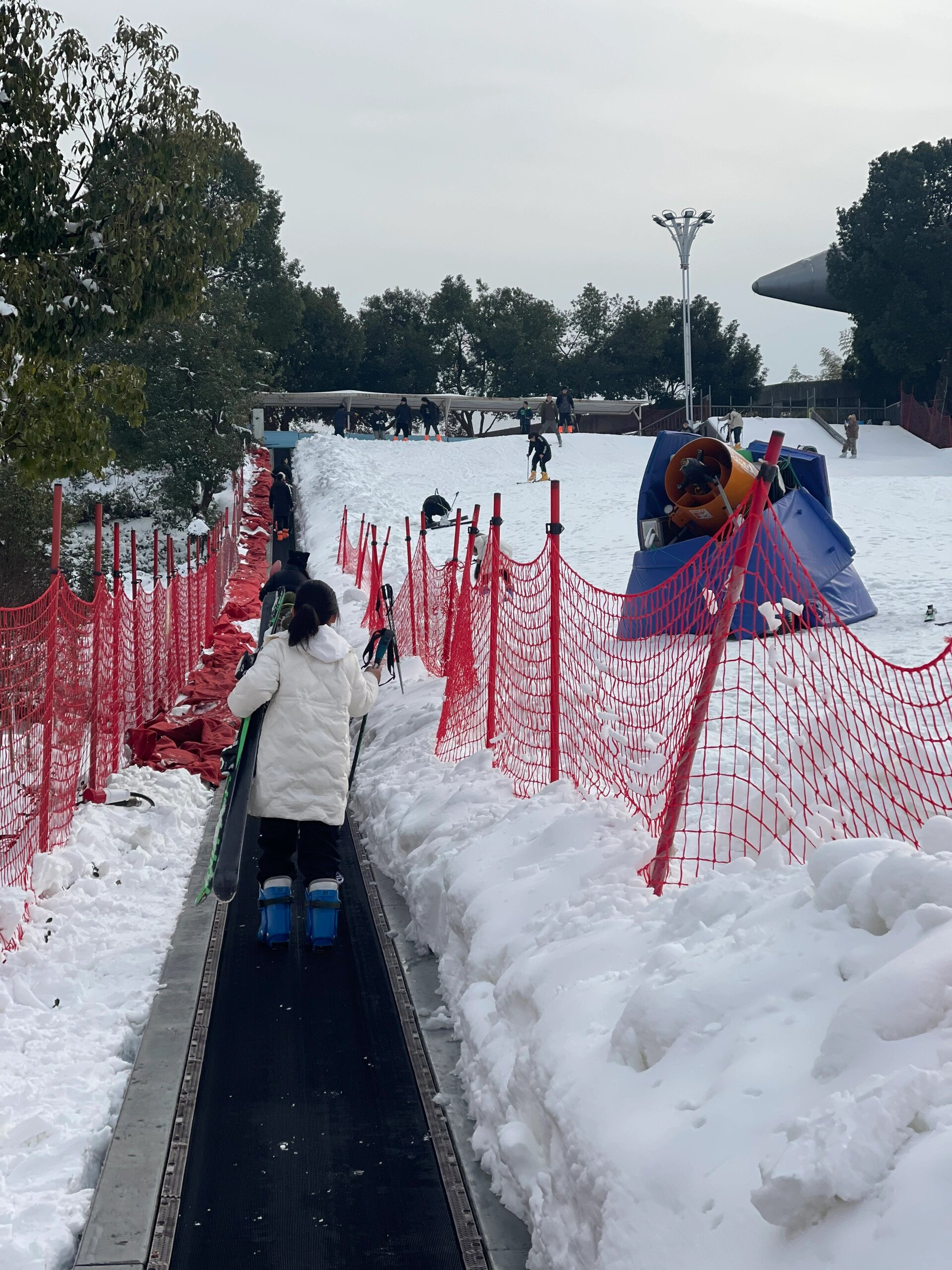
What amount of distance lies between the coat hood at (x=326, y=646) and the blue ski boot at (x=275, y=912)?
41.7 inches

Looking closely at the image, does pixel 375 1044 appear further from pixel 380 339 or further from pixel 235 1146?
pixel 380 339

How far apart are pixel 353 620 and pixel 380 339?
48.1m

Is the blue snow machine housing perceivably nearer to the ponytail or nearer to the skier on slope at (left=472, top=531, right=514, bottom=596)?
the skier on slope at (left=472, top=531, right=514, bottom=596)

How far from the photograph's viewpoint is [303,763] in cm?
559

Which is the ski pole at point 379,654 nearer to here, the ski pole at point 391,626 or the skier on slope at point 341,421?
the ski pole at point 391,626

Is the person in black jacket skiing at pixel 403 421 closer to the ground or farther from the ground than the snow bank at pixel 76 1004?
farther from the ground

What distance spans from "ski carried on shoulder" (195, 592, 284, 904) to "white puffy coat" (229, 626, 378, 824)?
7 cm

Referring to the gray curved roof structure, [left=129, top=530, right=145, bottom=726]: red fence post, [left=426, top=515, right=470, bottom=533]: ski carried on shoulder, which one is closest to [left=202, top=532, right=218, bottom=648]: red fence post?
[left=426, top=515, right=470, bottom=533]: ski carried on shoulder

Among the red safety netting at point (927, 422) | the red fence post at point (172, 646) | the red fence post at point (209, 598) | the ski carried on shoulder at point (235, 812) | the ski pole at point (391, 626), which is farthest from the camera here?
the red safety netting at point (927, 422)

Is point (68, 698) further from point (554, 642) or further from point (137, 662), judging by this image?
point (554, 642)

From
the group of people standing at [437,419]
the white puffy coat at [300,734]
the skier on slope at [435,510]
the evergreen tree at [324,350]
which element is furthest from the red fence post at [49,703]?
the evergreen tree at [324,350]

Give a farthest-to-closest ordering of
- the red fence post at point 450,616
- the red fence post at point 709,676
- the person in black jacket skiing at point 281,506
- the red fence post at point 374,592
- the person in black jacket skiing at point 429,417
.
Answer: the person in black jacket skiing at point 429,417
the person in black jacket skiing at point 281,506
the red fence post at point 374,592
the red fence post at point 450,616
the red fence post at point 709,676

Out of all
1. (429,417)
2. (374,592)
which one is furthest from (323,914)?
(429,417)

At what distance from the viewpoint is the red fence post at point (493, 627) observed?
281 inches
